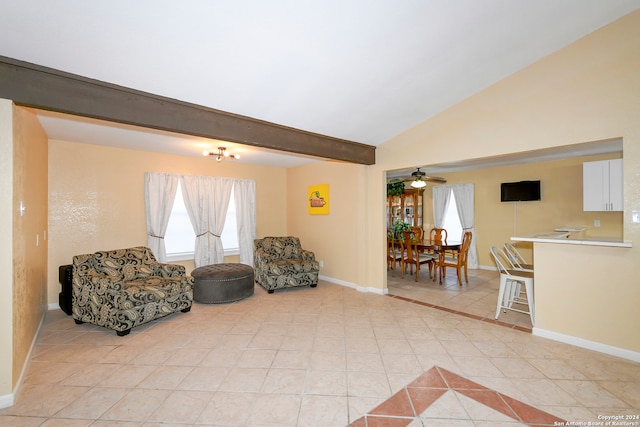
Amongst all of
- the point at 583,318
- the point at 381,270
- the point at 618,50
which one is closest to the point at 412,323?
the point at 381,270

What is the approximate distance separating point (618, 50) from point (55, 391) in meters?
5.69

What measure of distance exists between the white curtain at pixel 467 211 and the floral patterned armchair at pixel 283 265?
13.3 feet

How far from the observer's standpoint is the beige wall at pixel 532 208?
5.11 meters

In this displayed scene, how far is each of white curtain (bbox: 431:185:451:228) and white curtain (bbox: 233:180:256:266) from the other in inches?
190

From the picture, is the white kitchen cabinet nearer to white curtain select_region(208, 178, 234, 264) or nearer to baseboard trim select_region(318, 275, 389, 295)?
baseboard trim select_region(318, 275, 389, 295)

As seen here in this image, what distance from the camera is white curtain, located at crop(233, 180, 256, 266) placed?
579cm

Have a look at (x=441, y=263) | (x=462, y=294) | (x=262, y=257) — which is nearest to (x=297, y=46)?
(x=262, y=257)

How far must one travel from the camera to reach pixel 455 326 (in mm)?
3301

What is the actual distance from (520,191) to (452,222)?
1822mm

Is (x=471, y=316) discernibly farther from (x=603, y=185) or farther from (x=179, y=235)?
(x=179, y=235)

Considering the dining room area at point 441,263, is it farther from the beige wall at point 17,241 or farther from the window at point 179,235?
the beige wall at point 17,241

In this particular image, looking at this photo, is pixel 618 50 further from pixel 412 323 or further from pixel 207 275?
pixel 207 275

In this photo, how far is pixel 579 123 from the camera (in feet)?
8.98

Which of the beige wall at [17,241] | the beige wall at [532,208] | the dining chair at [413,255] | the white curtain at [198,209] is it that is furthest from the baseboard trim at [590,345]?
the white curtain at [198,209]
